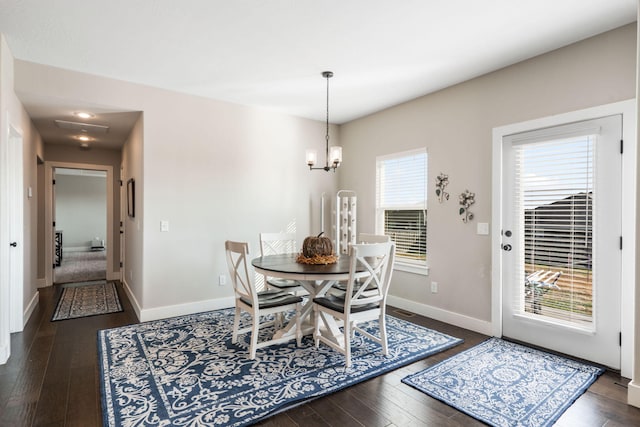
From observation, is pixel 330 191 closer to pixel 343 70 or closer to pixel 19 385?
pixel 343 70

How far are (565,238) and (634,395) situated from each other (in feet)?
3.97

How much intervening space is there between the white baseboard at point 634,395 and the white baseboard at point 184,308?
3.85 m

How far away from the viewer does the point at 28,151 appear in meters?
4.14

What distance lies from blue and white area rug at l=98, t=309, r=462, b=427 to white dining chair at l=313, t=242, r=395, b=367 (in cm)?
15

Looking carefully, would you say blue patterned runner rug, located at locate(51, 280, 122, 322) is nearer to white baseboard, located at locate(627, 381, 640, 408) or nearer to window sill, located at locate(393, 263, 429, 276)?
window sill, located at locate(393, 263, 429, 276)

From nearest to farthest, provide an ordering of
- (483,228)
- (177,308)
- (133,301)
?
(483,228) → (177,308) → (133,301)

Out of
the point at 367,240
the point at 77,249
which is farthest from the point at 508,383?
the point at 77,249

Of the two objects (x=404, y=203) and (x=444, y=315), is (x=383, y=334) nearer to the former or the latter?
(x=444, y=315)

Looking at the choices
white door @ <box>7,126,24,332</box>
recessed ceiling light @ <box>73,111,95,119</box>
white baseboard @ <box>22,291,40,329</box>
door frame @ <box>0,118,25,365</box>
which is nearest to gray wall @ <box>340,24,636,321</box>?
recessed ceiling light @ <box>73,111,95,119</box>

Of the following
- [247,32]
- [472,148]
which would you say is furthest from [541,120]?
[247,32]

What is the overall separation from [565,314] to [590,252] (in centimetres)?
58

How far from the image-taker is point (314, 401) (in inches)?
87.7

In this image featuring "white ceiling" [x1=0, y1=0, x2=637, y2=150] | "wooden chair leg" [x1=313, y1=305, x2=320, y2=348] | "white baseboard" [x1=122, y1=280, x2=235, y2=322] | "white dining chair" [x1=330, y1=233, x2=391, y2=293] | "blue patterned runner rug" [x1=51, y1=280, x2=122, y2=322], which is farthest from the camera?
"blue patterned runner rug" [x1=51, y1=280, x2=122, y2=322]

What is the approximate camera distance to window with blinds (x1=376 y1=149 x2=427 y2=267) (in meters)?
4.25
